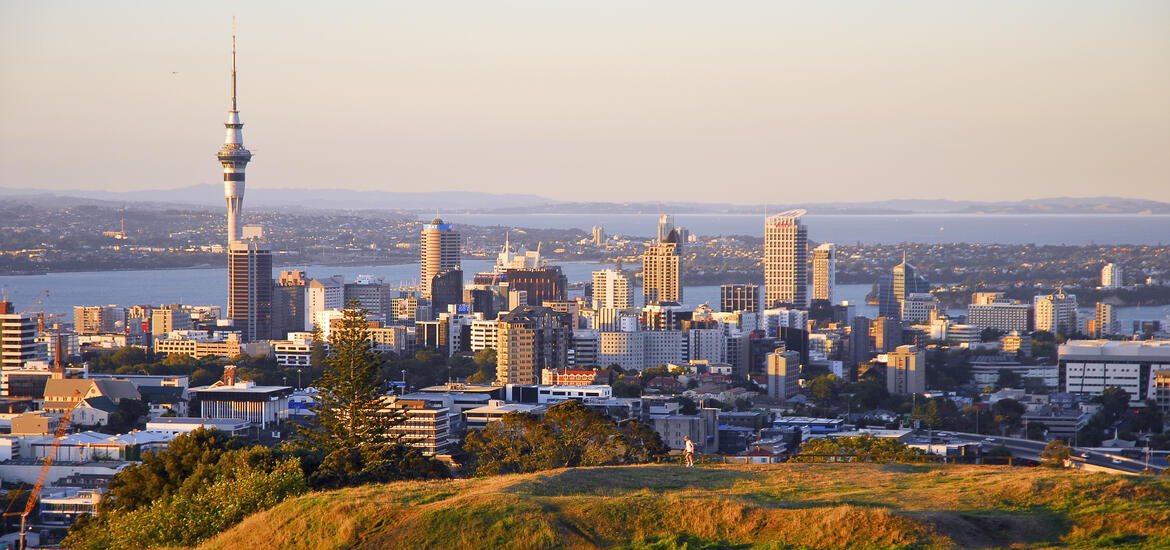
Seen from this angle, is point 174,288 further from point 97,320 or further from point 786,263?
point 786,263

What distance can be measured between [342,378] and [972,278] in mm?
118406

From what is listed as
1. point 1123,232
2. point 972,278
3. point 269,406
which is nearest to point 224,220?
point 972,278

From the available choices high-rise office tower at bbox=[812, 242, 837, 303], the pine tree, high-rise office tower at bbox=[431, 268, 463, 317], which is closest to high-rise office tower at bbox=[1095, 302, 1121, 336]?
high-rise office tower at bbox=[812, 242, 837, 303]

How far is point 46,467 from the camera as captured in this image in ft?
104

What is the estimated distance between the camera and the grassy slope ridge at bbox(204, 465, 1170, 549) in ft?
36.1

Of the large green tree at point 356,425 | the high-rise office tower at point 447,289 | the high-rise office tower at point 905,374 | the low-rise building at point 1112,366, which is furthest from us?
the high-rise office tower at point 447,289

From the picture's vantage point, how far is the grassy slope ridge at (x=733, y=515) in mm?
11000

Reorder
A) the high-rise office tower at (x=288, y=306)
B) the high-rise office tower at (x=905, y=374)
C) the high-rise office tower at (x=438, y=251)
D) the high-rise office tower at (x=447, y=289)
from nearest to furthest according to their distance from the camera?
the high-rise office tower at (x=905, y=374) → the high-rise office tower at (x=288, y=306) → the high-rise office tower at (x=447, y=289) → the high-rise office tower at (x=438, y=251)

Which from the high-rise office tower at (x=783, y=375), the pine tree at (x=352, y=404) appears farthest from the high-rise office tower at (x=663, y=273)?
the pine tree at (x=352, y=404)

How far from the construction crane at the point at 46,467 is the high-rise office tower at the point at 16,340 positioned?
44.7 ft

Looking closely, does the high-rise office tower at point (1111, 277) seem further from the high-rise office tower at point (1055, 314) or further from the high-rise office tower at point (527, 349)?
the high-rise office tower at point (527, 349)

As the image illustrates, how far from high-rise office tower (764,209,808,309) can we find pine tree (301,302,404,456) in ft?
290

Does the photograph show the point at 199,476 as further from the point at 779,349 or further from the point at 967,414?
the point at 779,349

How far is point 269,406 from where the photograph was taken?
151 feet
